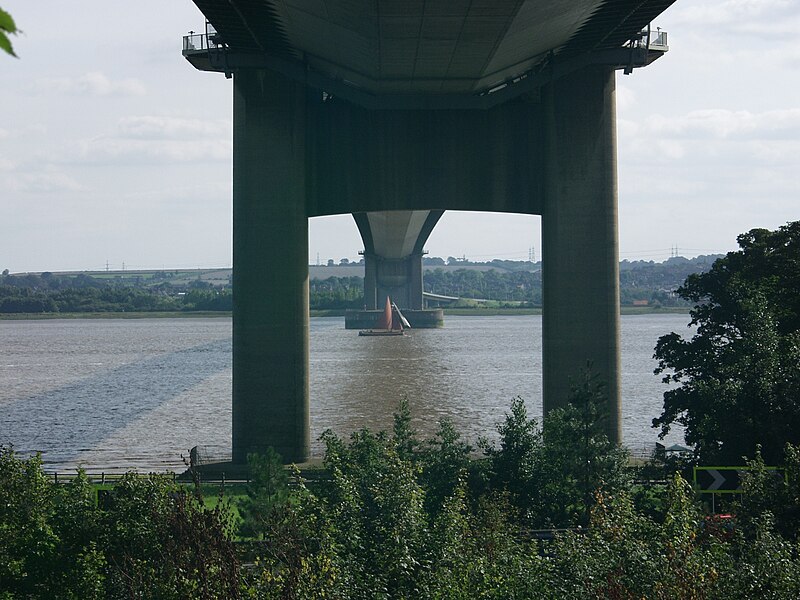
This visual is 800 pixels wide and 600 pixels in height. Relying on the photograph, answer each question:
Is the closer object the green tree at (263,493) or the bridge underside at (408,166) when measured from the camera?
the green tree at (263,493)

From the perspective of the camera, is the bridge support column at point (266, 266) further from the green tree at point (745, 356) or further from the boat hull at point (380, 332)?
the boat hull at point (380, 332)

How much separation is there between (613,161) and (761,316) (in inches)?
462

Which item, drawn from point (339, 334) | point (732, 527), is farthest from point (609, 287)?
point (339, 334)

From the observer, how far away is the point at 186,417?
201ft

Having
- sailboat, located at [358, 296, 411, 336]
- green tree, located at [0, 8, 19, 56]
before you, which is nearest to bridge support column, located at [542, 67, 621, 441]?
green tree, located at [0, 8, 19, 56]

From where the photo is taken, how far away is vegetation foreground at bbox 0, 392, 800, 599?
14125mm

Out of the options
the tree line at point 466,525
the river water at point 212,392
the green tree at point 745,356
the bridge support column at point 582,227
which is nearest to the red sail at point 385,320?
the river water at point 212,392

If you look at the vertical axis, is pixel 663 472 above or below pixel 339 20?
below

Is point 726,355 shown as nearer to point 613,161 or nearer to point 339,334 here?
point 613,161

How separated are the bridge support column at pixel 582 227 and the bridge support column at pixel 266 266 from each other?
370 inches

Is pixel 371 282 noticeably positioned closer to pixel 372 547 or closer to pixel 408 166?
pixel 408 166

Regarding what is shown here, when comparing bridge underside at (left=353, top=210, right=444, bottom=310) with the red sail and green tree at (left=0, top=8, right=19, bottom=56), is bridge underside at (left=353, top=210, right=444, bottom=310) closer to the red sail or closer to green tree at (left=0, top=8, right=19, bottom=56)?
the red sail

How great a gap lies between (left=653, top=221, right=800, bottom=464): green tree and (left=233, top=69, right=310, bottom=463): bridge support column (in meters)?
13.2

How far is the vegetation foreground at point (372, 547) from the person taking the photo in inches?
556
